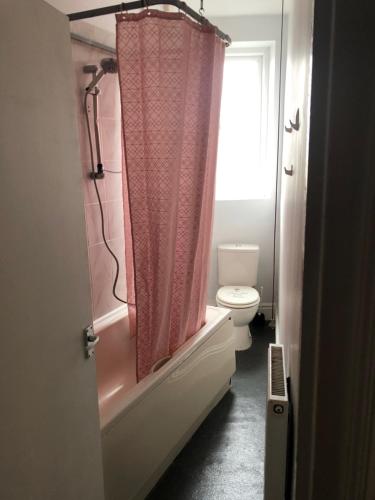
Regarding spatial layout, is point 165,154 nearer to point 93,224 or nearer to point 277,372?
point 93,224

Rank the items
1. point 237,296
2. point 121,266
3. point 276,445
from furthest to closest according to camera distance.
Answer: point 237,296 → point 121,266 → point 276,445

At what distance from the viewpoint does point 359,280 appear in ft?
1.67

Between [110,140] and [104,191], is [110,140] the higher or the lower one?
the higher one

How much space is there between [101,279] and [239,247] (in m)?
1.41

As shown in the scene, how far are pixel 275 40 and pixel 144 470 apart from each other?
2986mm

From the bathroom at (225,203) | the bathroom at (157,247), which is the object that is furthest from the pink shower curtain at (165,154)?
the bathroom at (225,203)

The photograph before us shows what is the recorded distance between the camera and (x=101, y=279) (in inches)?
88.0

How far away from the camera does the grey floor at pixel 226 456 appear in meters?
1.74

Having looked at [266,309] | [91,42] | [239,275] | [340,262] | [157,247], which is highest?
[91,42]

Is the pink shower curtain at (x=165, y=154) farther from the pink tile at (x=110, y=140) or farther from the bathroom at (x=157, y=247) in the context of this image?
the pink tile at (x=110, y=140)

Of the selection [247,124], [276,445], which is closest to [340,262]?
[276,445]

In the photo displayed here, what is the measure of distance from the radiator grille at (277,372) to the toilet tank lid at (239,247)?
6.26 feet

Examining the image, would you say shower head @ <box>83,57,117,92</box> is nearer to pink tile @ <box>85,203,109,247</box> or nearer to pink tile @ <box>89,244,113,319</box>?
pink tile @ <box>85,203,109,247</box>

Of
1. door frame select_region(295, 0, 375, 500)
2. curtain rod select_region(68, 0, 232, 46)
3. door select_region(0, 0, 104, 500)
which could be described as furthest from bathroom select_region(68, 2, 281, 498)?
door frame select_region(295, 0, 375, 500)
